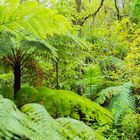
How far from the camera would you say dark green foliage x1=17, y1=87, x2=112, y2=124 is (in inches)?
154

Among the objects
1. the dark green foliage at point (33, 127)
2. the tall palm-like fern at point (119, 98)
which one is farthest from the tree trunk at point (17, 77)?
the dark green foliage at point (33, 127)

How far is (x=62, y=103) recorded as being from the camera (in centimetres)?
396

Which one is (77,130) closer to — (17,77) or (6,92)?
(6,92)

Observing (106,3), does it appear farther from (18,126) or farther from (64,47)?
(18,126)

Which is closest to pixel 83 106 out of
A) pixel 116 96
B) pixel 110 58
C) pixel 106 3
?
pixel 116 96

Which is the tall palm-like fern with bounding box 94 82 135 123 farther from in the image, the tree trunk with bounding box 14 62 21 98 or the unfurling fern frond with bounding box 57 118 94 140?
the unfurling fern frond with bounding box 57 118 94 140

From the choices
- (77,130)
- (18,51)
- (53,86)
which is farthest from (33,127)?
(53,86)

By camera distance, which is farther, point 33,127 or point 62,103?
point 62,103

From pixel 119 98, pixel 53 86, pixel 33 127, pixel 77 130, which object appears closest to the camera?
pixel 33 127

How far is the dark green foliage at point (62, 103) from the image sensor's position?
12.8 feet

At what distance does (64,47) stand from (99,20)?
428 inches

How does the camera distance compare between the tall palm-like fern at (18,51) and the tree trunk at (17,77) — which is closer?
the tall palm-like fern at (18,51)

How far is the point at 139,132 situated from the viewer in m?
4.11

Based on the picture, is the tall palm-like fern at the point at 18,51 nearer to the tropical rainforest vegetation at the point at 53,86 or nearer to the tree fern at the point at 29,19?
the tropical rainforest vegetation at the point at 53,86
